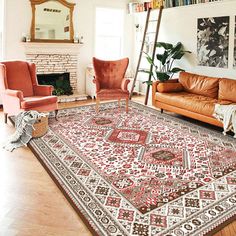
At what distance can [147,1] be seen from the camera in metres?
6.73

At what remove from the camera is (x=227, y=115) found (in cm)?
408

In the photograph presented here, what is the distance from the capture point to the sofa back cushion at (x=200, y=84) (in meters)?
5.09

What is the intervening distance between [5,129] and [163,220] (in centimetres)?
308

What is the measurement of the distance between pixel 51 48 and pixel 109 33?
1.60m

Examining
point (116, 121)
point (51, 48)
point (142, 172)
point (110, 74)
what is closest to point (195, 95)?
point (116, 121)

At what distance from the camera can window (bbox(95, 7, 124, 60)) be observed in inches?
273

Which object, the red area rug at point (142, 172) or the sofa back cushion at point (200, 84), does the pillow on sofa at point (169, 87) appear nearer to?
the sofa back cushion at point (200, 84)

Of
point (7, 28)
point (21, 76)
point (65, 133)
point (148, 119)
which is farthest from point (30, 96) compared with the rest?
point (148, 119)

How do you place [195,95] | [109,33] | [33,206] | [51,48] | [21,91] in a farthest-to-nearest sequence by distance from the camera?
[109,33]
[51,48]
[195,95]
[21,91]
[33,206]

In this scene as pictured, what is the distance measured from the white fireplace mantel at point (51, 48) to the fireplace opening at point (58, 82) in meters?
0.51

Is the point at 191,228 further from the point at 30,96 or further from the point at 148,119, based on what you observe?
the point at 30,96

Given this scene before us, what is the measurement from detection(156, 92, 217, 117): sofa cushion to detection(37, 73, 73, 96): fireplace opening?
2204 millimetres

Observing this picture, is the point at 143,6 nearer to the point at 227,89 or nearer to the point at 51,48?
the point at 51,48

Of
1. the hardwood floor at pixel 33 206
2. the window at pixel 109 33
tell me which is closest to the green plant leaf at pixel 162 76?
the window at pixel 109 33
